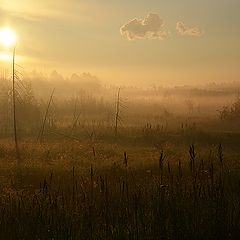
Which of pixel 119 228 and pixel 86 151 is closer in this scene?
pixel 119 228

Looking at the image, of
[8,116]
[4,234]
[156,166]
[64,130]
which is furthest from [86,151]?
[8,116]

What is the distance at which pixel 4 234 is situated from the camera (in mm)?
8594

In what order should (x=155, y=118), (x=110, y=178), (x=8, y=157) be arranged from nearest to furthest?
(x=110, y=178)
(x=8, y=157)
(x=155, y=118)

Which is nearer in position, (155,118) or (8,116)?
(8,116)

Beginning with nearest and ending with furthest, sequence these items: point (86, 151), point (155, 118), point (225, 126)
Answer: point (86, 151) < point (225, 126) < point (155, 118)

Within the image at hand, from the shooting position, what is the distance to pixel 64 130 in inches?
2178

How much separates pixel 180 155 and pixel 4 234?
84.0 feet

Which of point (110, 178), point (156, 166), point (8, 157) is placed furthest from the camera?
point (8, 157)

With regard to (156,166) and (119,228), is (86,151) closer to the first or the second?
(156,166)

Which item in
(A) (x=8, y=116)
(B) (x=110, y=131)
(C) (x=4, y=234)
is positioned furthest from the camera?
(A) (x=8, y=116)

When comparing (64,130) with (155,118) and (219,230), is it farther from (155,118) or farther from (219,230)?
(155,118)

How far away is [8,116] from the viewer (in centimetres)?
6912

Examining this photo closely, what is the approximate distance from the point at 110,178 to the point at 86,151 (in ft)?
39.8

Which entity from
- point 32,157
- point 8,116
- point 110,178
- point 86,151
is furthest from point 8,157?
point 8,116
